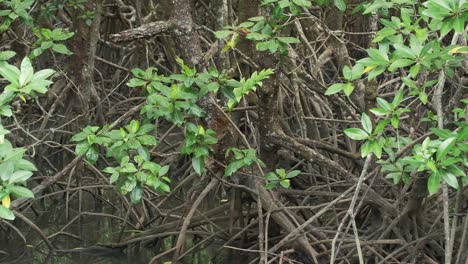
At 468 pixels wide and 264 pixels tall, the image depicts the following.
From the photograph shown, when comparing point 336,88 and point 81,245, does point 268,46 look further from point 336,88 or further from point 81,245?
point 81,245

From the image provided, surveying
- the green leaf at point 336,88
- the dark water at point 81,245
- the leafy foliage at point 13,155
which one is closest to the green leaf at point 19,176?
the leafy foliage at point 13,155

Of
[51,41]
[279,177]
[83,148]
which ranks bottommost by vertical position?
[279,177]

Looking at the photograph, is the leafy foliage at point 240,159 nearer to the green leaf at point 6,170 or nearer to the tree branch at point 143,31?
the tree branch at point 143,31

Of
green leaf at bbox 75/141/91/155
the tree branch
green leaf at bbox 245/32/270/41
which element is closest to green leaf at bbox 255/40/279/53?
green leaf at bbox 245/32/270/41

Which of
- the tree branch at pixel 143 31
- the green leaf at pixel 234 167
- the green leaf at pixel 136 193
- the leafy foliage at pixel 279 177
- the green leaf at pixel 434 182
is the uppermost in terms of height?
the tree branch at pixel 143 31

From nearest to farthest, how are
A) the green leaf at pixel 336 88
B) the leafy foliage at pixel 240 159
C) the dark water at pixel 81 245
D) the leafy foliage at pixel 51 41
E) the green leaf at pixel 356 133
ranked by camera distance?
the green leaf at pixel 356 133 < the green leaf at pixel 336 88 < the leafy foliage at pixel 240 159 < the leafy foliage at pixel 51 41 < the dark water at pixel 81 245

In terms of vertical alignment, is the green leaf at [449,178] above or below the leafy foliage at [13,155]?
below

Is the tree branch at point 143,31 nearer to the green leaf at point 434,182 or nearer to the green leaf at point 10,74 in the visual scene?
the green leaf at point 10,74

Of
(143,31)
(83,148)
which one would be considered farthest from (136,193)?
(143,31)

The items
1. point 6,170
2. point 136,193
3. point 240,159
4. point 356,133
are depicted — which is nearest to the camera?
point 6,170

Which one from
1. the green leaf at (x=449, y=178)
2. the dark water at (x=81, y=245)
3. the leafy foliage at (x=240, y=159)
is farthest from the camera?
the dark water at (x=81, y=245)

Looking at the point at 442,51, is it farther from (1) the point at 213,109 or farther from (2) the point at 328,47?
(2) the point at 328,47

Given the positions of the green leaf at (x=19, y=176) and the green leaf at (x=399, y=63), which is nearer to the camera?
the green leaf at (x=19, y=176)

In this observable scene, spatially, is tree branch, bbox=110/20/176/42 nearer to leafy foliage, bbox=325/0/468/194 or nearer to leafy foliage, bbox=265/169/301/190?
leafy foliage, bbox=265/169/301/190
